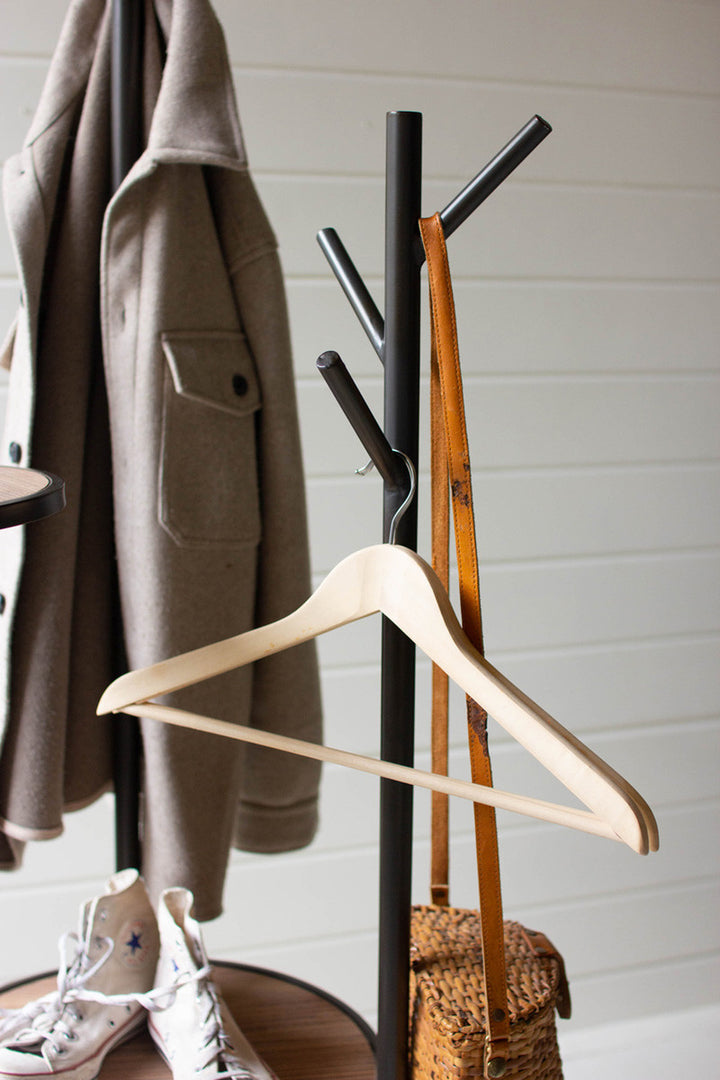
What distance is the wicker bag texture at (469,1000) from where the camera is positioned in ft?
2.57

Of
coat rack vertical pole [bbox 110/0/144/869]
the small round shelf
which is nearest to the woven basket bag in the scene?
the small round shelf

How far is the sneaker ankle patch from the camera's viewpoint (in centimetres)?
97

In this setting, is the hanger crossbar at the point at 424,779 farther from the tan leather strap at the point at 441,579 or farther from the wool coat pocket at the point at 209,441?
the wool coat pocket at the point at 209,441

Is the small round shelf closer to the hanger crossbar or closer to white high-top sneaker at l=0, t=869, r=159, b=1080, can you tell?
the hanger crossbar

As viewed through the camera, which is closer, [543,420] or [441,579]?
[441,579]

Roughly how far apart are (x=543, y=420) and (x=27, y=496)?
1321mm

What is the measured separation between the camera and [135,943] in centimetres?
99

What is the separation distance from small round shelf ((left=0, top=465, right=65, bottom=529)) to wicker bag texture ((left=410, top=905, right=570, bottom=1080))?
53cm

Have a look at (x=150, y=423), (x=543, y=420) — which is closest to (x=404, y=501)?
(x=150, y=423)

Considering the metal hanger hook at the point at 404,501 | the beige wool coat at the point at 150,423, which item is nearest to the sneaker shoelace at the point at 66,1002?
the beige wool coat at the point at 150,423

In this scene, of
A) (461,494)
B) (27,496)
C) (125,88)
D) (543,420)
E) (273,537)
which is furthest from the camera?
(543,420)

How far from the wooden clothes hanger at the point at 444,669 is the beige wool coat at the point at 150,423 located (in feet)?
0.97

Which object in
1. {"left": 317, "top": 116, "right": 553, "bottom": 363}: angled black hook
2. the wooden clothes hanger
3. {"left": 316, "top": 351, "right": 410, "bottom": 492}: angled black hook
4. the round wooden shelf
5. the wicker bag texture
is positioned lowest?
the round wooden shelf

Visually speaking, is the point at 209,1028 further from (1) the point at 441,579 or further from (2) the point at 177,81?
(2) the point at 177,81
